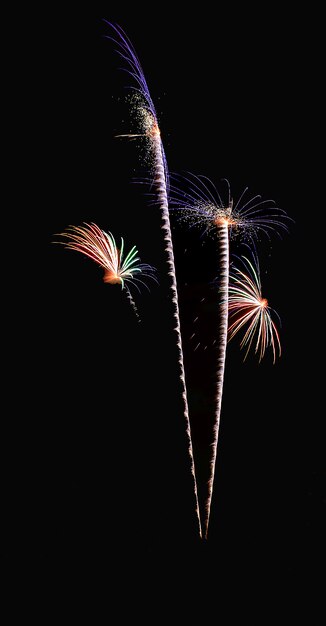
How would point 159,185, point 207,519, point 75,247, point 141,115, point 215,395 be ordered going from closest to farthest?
point 141,115
point 159,185
point 75,247
point 215,395
point 207,519

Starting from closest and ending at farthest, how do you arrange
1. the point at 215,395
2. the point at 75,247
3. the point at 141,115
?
1. the point at 141,115
2. the point at 75,247
3. the point at 215,395

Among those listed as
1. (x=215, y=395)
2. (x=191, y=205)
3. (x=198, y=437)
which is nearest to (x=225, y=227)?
(x=191, y=205)

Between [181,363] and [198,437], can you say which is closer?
[181,363]

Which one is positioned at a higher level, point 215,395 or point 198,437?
point 215,395

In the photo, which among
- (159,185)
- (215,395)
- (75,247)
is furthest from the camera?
(215,395)

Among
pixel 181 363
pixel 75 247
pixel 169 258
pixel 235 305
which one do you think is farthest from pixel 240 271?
pixel 75 247

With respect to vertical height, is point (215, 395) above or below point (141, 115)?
below

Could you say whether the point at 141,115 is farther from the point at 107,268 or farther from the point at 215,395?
the point at 215,395

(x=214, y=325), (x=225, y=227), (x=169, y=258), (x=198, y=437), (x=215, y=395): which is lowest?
(x=198, y=437)

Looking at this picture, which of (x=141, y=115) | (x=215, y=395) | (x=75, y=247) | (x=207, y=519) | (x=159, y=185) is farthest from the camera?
(x=207, y=519)

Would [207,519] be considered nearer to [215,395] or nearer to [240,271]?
[215,395]
